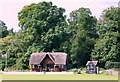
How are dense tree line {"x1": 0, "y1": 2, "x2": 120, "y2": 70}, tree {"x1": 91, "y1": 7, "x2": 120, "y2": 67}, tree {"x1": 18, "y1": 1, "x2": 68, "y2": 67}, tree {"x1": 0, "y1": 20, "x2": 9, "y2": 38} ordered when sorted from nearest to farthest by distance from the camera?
tree {"x1": 91, "y1": 7, "x2": 120, "y2": 67}, dense tree line {"x1": 0, "y1": 2, "x2": 120, "y2": 70}, tree {"x1": 18, "y1": 1, "x2": 68, "y2": 67}, tree {"x1": 0, "y1": 20, "x2": 9, "y2": 38}

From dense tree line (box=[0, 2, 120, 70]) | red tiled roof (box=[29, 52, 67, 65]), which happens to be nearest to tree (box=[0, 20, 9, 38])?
dense tree line (box=[0, 2, 120, 70])

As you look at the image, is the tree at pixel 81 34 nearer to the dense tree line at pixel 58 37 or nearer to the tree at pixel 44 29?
the dense tree line at pixel 58 37

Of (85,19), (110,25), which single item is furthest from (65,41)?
(110,25)

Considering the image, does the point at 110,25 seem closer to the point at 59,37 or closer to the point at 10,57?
the point at 59,37

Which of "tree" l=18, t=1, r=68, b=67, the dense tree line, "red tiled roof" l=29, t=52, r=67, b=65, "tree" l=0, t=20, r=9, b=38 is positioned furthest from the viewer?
"tree" l=0, t=20, r=9, b=38

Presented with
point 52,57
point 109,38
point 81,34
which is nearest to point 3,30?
point 52,57

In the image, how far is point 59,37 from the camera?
51.6 meters

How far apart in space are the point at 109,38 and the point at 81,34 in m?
5.72

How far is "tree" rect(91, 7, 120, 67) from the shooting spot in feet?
153

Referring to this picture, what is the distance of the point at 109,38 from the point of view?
47.6m

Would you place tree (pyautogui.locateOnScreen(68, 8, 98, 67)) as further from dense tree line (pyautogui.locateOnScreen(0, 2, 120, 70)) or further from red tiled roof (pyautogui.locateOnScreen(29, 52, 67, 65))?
red tiled roof (pyautogui.locateOnScreen(29, 52, 67, 65))

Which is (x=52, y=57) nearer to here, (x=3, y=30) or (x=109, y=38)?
(x=109, y=38)

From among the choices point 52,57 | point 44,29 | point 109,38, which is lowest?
point 52,57

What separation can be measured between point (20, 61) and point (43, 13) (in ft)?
29.1
